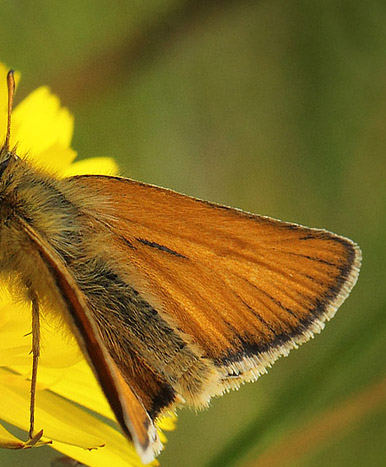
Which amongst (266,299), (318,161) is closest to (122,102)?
(318,161)

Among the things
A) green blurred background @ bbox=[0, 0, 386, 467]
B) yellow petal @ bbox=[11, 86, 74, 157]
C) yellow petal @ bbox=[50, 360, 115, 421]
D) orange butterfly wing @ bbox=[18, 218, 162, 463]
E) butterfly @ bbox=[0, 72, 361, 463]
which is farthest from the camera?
green blurred background @ bbox=[0, 0, 386, 467]

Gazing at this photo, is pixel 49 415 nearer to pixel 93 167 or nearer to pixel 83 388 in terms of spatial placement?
pixel 83 388

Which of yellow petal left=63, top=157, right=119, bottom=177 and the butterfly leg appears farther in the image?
yellow petal left=63, top=157, right=119, bottom=177

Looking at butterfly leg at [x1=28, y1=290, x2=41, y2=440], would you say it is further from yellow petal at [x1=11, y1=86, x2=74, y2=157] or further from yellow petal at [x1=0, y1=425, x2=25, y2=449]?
yellow petal at [x1=11, y1=86, x2=74, y2=157]

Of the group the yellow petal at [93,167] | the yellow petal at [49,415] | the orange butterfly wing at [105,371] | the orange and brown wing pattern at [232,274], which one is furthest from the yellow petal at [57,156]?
the orange butterfly wing at [105,371]

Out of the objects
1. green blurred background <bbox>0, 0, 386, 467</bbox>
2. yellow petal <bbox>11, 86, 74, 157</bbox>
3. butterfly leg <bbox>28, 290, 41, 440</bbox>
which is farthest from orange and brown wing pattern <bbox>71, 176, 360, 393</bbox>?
green blurred background <bbox>0, 0, 386, 467</bbox>

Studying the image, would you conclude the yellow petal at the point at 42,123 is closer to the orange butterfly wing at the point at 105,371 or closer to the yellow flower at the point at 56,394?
the yellow flower at the point at 56,394
